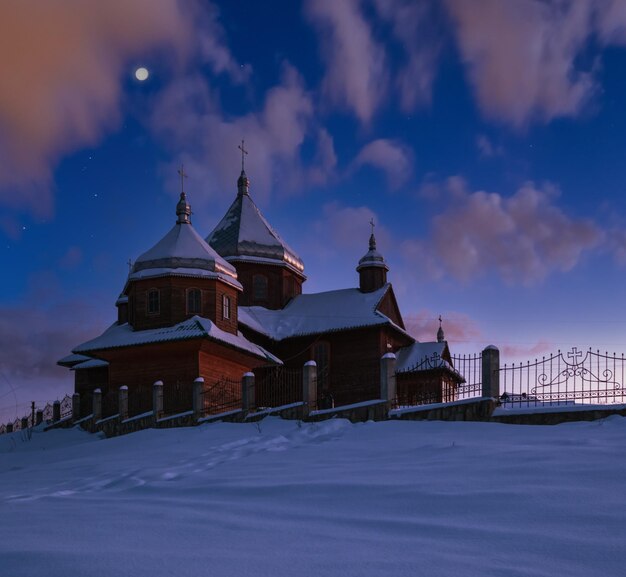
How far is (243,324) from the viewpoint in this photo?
26.5m

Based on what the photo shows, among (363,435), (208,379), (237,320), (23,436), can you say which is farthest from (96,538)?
(23,436)

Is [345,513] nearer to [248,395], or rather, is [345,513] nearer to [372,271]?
[248,395]

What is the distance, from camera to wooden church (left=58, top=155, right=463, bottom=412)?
74.8ft

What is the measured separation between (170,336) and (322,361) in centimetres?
751

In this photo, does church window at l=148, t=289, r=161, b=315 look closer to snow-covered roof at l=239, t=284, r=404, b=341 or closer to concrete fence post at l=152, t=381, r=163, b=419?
snow-covered roof at l=239, t=284, r=404, b=341

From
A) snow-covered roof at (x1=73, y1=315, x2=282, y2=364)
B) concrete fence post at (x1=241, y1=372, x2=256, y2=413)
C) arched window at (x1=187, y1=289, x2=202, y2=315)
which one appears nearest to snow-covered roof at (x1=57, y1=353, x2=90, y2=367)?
snow-covered roof at (x1=73, y1=315, x2=282, y2=364)

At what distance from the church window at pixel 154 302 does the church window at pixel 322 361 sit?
6.88m

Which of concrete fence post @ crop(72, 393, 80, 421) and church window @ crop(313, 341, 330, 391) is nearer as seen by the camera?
concrete fence post @ crop(72, 393, 80, 421)

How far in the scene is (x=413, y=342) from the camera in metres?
29.8

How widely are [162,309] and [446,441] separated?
1637 cm

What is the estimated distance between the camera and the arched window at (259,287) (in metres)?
30.0

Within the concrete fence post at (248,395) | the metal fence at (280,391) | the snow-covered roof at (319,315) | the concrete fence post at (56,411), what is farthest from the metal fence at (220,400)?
the concrete fence post at (56,411)

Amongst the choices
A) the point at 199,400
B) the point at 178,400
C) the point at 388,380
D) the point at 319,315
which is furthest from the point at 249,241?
the point at 388,380

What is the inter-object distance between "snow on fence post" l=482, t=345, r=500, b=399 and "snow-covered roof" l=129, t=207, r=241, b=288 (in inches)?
517
